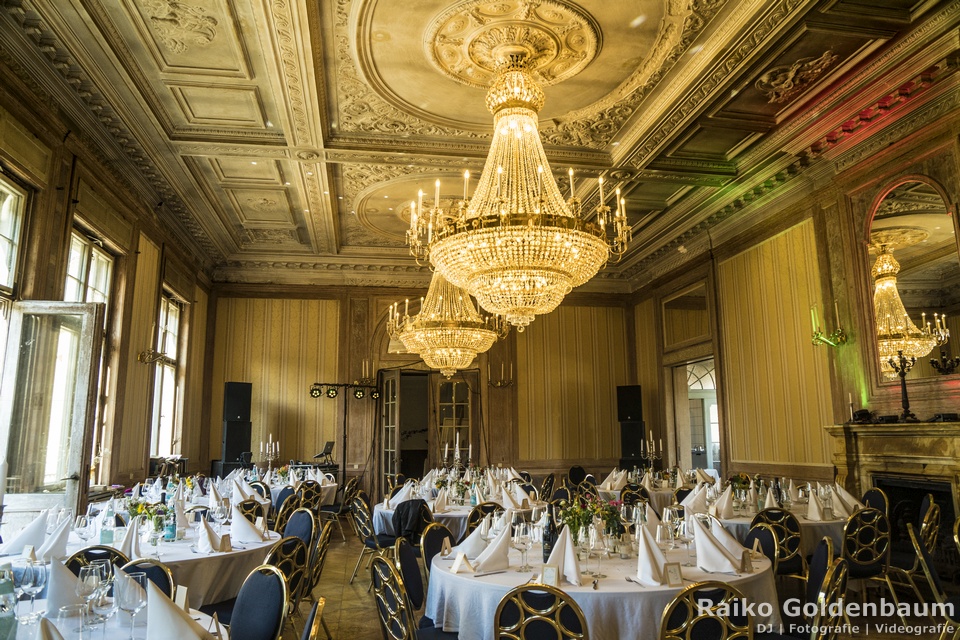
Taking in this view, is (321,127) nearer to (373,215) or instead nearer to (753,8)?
(373,215)

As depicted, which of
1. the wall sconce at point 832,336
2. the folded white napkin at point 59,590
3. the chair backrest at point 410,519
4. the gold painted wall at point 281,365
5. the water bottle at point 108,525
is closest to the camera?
the folded white napkin at point 59,590

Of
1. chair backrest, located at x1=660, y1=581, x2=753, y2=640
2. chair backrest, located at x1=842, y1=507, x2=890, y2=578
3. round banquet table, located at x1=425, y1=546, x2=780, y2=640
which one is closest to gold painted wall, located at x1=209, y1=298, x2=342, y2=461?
round banquet table, located at x1=425, y1=546, x2=780, y2=640

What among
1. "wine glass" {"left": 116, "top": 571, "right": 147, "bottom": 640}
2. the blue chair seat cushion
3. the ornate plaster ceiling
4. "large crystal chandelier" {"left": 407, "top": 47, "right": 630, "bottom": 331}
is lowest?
the blue chair seat cushion

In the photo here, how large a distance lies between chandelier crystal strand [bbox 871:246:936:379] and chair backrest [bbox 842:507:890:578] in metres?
2.46

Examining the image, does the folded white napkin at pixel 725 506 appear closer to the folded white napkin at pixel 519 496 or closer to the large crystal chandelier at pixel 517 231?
the folded white napkin at pixel 519 496

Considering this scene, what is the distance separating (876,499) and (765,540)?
2.52 metres

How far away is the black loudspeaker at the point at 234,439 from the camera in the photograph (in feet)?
37.0

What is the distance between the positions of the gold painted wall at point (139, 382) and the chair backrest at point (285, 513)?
280 cm

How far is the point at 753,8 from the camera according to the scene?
552 cm

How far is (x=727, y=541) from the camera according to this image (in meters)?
3.75

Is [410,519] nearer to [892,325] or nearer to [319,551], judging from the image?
[319,551]

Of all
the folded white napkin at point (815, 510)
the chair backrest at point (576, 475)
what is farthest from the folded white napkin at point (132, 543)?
the chair backrest at point (576, 475)

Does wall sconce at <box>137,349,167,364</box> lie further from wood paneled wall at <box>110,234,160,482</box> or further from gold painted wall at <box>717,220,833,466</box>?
gold painted wall at <box>717,220,833,466</box>

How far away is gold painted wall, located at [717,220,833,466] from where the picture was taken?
8.18 m
